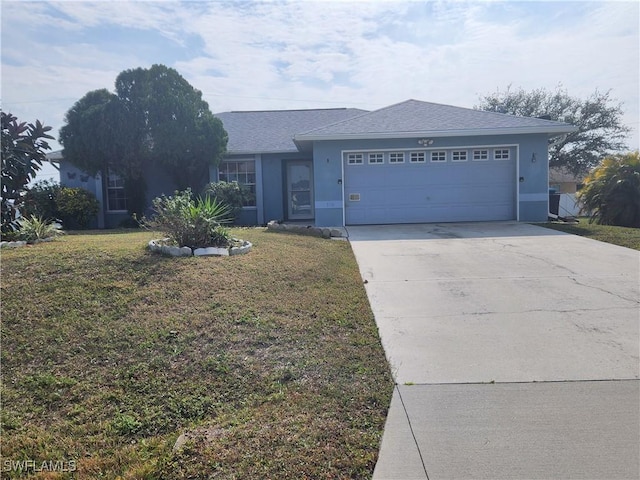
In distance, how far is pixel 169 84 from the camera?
47.6 feet

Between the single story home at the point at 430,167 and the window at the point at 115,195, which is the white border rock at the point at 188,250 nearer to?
the single story home at the point at 430,167

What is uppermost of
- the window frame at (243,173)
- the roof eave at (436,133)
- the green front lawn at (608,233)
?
the roof eave at (436,133)

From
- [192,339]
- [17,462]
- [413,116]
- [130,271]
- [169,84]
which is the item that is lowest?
[17,462]

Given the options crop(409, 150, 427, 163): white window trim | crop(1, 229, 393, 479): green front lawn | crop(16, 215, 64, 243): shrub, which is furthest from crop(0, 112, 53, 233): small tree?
crop(409, 150, 427, 163): white window trim

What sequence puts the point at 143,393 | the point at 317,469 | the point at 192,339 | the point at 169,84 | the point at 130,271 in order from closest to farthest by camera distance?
the point at 317,469, the point at 143,393, the point at 192,339, the point at 130,271, the point at 169,84

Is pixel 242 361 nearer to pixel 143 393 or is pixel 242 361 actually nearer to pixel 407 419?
pixel 143 393

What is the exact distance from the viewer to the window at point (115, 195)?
16.7 meters

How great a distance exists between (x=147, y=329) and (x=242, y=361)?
3.81 ft

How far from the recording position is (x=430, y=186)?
48.1 ft

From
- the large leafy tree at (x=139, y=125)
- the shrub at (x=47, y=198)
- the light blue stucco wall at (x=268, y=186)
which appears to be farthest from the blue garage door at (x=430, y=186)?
the shrub at (x=47, y=198)

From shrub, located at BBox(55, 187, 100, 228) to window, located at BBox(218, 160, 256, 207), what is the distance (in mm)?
4375

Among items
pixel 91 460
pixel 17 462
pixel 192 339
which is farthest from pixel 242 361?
pixel 17 462

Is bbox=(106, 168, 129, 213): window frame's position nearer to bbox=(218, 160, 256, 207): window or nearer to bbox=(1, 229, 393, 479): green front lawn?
bbox=(218, 160, 256, 207): window

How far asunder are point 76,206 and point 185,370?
41.3 feet
